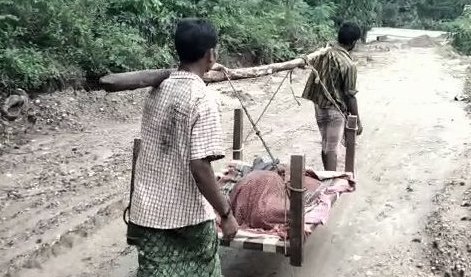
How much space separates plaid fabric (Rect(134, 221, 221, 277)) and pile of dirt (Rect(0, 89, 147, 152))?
518 centimetres

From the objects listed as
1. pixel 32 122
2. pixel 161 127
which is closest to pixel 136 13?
pixel 32 122

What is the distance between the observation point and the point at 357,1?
76.0ft

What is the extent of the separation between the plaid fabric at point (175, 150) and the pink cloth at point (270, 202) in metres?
→ 1.41

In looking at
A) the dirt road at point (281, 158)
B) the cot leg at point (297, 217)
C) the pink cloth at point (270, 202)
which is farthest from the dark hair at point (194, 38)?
the dirt road at point (281, 158)

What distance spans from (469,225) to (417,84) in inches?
367

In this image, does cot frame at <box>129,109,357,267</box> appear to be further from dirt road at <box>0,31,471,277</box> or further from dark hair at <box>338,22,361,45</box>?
dark hair at <box>338,22,361,45</box>

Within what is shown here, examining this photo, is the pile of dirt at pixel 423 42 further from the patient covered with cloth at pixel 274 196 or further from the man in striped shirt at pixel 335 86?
the patient covered with cloth at pixel 274 196

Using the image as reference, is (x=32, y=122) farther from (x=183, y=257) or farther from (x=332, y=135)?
(x=183, y=257)

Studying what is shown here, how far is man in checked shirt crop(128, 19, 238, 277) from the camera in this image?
2.77 m

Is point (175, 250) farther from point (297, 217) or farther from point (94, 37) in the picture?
point (94, 37)

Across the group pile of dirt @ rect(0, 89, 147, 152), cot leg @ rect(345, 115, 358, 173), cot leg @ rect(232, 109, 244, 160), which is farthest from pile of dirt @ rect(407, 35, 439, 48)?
cot leg @ rect(232, 109, 244, 160)

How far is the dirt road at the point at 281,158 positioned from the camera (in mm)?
4879

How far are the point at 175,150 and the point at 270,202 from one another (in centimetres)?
176

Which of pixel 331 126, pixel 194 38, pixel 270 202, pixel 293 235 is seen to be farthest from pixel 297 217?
pixel 331 126
